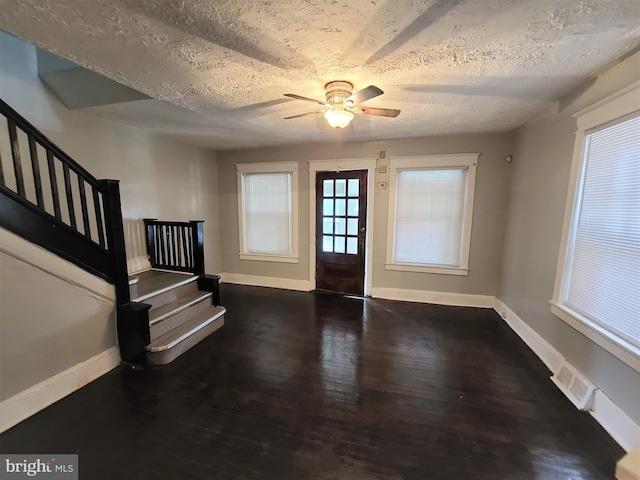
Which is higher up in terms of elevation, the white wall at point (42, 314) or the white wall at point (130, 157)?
the white wall at point (130, 157)

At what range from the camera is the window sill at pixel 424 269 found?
12.8 ft

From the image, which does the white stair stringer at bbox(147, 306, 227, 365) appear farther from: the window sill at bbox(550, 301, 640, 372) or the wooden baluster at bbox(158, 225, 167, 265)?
the window sill at bbox(550, 301, 640, 372)

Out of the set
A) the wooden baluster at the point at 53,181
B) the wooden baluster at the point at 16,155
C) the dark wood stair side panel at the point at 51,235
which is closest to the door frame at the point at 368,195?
the dark wood stair side panel at the point at 51,235

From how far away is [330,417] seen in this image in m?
1.89

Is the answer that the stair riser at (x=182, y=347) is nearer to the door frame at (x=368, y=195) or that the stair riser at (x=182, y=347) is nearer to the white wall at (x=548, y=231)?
the door frame at (x=368, y=195)

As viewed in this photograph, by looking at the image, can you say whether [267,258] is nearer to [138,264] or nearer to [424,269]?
[138,264]

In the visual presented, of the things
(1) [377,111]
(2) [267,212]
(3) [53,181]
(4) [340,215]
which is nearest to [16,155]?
(3) [53,181]

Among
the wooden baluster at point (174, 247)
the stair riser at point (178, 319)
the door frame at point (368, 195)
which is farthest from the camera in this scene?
the door frame at point (368, 195)

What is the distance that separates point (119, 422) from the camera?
72.5 inches

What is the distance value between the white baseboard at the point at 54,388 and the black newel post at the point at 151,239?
5.04ft

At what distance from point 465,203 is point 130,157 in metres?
4.46

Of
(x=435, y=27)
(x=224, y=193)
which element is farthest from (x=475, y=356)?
(x=224, y=193)

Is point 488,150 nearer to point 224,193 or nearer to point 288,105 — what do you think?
point 288,105

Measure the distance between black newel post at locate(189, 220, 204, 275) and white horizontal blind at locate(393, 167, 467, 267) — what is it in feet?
8.90
